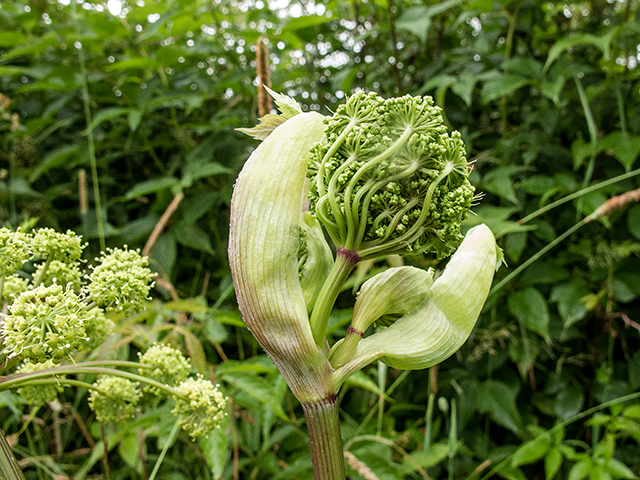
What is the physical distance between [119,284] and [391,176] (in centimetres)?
31

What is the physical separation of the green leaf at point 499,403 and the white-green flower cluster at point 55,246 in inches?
53.3

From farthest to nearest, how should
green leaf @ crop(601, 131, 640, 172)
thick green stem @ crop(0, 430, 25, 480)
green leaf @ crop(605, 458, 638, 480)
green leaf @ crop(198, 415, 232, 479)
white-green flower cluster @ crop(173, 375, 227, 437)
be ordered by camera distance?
green leaf @ crop(601, 131, 640, 172) < green leaf @ crop(605, 458, 638, 480) < green leaf @ crop(198, 415, 232, 479) < white-green flower cluster @ crop(173, 375, 227, 437) < thick green stem @ crop(0, 430, 25, 480)

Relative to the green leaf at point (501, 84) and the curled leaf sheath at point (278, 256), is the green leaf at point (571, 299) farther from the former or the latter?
the curled leaf sheath at point (278, 256)

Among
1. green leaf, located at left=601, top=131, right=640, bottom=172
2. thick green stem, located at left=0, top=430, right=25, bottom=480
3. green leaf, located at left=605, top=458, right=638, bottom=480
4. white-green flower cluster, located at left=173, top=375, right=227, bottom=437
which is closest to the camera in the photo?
thick green stem, located at left=0, top=430, right=25, bottom=480

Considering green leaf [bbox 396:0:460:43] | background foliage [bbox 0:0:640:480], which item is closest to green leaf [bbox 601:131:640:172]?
background foliage [bbox 0:0:640:480]

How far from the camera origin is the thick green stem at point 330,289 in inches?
18.6

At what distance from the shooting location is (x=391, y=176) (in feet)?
1.49

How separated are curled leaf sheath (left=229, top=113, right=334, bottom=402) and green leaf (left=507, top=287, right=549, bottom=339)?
1.22 meters

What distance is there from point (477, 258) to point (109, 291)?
397 mm

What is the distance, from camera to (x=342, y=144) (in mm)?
467

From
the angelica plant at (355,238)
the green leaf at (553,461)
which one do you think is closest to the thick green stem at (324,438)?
the angelica plant at (355,238)

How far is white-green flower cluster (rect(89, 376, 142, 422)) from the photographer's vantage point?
62 centimetres

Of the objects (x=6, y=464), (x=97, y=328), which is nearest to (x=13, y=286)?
(x=97, y=328)

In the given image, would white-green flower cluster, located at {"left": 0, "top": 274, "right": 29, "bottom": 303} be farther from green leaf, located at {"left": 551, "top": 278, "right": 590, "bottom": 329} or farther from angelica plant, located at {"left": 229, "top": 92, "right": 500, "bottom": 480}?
green leaf, located at {"left": 551, "top": 278, "right": 590, "bottom": 329}
